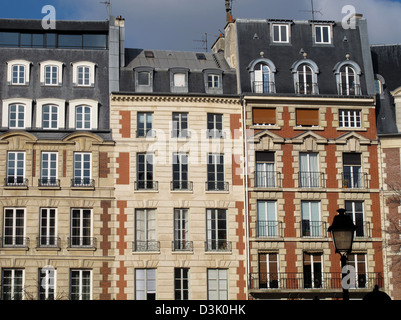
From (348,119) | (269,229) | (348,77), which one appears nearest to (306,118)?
(348,119)

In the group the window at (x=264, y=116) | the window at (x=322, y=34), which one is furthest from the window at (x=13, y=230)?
the window at (x=322, y=34)

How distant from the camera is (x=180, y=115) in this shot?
3700 cm

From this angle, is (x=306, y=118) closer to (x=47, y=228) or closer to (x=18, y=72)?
(x=47, y=228)

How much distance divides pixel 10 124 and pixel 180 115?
7.58 m

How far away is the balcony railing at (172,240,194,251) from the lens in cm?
3550

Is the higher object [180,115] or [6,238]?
[180,115]

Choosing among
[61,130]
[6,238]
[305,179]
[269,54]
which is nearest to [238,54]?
[269,54]

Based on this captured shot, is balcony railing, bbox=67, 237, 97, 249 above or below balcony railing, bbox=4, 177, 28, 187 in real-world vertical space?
below

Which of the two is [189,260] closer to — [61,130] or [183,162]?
[183,162]

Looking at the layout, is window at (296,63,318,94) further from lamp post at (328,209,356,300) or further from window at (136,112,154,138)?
lamp post at (328,209,356,300)

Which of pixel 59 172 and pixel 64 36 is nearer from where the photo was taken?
pixel 59 172

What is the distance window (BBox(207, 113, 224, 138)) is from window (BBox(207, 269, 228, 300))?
6148 mm

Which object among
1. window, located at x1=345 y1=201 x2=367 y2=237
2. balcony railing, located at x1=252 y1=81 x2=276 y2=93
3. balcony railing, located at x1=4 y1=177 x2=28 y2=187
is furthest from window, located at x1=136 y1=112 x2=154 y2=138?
window, located at x1=345 y1=201 x2=367 y2=237

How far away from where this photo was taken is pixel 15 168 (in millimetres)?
35375
